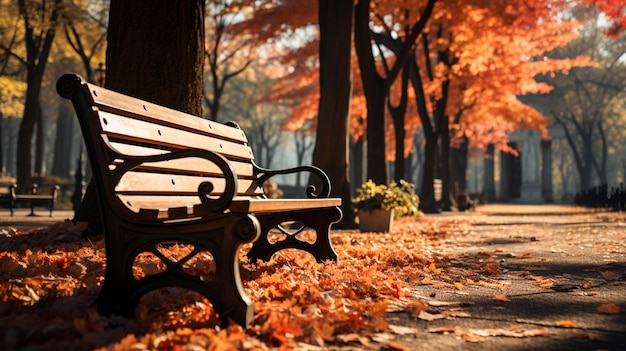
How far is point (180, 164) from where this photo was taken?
3.82m

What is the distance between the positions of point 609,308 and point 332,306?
1.63 meters

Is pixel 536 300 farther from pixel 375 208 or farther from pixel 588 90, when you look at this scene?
pixel 588 90

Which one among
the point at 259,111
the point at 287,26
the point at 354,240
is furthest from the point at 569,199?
the point at 354,240

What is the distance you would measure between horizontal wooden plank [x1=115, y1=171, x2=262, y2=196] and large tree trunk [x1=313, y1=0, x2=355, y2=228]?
598 cm

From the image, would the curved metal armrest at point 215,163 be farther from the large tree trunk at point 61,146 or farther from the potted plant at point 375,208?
the large tree trunk at point 61,146

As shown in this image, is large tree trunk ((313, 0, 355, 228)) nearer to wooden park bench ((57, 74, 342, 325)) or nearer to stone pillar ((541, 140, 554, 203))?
wooden park bench ((57, 74, 342, 325))

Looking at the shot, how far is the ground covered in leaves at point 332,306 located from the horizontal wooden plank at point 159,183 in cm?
59

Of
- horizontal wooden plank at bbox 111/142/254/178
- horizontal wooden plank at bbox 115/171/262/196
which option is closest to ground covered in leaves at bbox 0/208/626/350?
horizontal wooden plank at bbox 115/171/262/196

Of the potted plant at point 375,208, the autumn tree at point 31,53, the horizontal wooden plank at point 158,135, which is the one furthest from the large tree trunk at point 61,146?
the horizontal wooden plank at point 158,135

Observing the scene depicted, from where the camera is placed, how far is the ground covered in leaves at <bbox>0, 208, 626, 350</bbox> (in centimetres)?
263

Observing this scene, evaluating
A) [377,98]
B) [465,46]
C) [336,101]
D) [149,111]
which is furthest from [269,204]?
[465,46]

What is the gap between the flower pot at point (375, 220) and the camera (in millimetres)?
10055

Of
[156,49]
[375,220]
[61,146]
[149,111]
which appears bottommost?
[375,220]

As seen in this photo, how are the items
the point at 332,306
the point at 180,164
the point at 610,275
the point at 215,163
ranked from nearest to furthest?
the point at 215,163 → the point at 332,306 → the point at 180,164 → the point at 610,275
